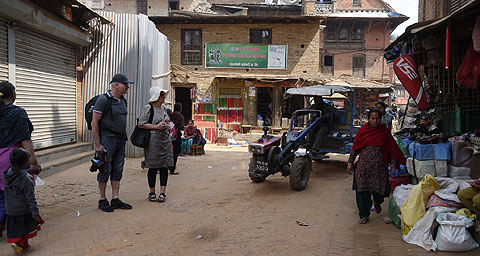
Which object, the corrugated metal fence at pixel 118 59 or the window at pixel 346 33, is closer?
the corrugated metal fence at pixel 118 59

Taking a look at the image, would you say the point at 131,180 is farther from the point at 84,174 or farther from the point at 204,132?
the point at 204,132

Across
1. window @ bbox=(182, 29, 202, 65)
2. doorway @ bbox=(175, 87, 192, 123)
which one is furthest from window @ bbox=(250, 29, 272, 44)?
doorway @ bbox=(175, 87, 192, 123)

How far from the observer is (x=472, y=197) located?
12.3ft

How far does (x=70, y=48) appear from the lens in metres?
9.41

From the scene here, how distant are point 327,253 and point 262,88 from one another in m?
16.0

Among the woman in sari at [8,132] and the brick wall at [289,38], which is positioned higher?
the brick wall at [289,38]

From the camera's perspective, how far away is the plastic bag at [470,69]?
481 centimetres

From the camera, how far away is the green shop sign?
59.5 ft

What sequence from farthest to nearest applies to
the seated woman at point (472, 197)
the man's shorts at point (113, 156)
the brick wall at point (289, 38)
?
the brick wall at point (289, 38) → the man's shorts at point (113, 156) → the seated woman at point (472, 197)

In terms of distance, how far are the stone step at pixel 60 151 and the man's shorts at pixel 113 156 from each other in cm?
342

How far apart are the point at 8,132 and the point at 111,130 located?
135 centimetres

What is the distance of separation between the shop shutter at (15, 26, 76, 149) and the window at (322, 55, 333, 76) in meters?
21.6

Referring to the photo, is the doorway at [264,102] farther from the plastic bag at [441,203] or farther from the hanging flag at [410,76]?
the plastic bag at [441,203]

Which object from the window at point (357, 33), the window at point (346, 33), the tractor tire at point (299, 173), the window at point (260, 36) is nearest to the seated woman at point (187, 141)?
the tractor tire at point (299, 173)
